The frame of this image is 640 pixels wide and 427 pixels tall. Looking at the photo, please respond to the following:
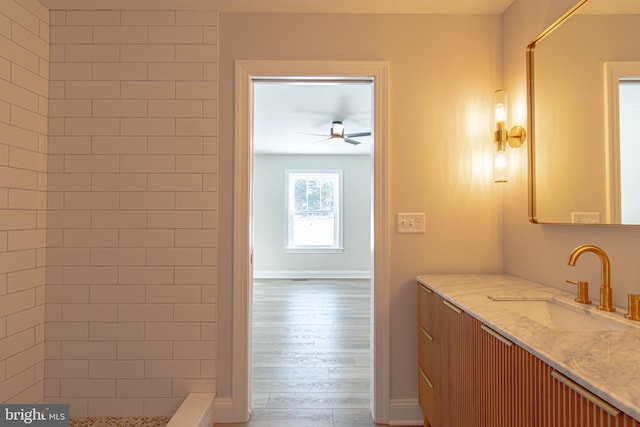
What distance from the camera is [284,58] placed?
2.13 m

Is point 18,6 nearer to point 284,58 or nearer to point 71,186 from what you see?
point 71,186

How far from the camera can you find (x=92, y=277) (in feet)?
6.86

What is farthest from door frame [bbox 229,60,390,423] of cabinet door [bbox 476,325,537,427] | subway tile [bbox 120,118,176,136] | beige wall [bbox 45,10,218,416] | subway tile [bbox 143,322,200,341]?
cabinet door [bbox 476,325,537,427]

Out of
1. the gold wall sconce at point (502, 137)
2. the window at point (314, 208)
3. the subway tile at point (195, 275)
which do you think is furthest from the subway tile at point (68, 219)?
the window at point (314, 208)

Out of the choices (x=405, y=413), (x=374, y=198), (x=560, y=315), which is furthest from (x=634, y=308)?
(x=405, y=413)

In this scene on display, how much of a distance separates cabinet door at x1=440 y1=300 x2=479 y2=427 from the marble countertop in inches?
3.3

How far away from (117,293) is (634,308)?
8.13 feet

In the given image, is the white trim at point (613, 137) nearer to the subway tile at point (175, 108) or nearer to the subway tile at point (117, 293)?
the subway tile at point (175, 108)

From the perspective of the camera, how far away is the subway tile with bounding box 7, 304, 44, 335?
1870 mm

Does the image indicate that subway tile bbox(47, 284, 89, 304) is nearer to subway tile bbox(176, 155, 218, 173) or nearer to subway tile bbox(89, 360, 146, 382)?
subway tile bbox(89, 360, 146, 382)

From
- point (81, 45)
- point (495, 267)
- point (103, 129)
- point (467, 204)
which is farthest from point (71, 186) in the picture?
point (495, 267)

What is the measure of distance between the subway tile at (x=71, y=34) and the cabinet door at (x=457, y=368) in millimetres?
2561

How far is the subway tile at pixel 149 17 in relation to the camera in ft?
6.90

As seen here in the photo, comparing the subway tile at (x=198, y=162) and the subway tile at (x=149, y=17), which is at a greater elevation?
the subway tile at (x=149, y=17)
